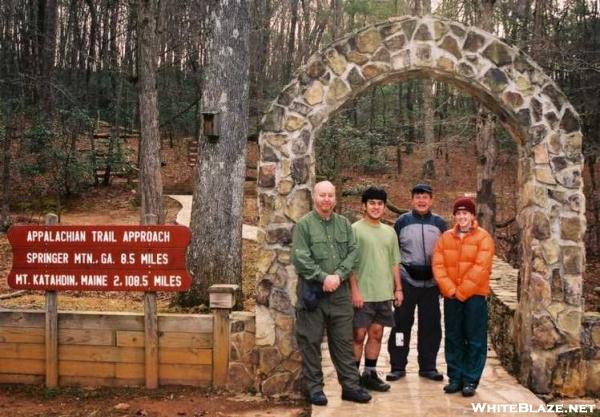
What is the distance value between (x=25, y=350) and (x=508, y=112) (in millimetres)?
5236

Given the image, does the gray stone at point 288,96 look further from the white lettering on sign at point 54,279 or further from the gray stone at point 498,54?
the white lettering on sign at point 54,279

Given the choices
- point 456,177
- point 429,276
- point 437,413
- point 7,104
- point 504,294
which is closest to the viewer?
point 437,413

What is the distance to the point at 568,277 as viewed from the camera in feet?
18.7

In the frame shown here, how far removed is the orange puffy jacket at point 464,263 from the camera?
205 inches

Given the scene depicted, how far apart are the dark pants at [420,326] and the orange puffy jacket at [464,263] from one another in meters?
0.33

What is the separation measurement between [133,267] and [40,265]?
36.5 inches

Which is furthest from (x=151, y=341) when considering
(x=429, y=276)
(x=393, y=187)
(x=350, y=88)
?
(x=393, y=187)

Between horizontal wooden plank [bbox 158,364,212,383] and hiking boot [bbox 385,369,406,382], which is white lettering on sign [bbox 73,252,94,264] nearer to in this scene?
horizontal wooden plank [bbox 158,364,212,383]

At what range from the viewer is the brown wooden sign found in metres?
5.77

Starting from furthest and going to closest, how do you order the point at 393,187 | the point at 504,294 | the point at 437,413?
the point at 393,187 → the point at 504,294 → the point at 437,413

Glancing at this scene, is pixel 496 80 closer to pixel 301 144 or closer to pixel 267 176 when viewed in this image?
pixel 301 144

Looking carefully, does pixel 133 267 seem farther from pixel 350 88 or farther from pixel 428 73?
pixel 428 73

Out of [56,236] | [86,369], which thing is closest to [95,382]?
[86,369]

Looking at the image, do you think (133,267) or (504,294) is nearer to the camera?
(133,267)
